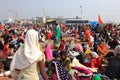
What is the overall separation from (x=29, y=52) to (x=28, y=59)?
0.10m

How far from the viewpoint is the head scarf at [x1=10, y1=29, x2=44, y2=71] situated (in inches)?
167

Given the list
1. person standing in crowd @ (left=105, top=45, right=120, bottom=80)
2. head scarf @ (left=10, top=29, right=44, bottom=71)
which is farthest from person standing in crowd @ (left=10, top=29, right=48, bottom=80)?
person standing in crowd @ (left=105, top=45, right=120, bottom=80)

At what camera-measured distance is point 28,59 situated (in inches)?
168

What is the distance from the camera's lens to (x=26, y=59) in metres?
4.28

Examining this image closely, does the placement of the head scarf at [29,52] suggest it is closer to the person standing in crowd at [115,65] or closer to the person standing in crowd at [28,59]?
the person standing in crowd at [28,59]

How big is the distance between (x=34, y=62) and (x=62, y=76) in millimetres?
3481

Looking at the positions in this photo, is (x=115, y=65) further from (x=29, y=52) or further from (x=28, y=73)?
(x=29, y=52)

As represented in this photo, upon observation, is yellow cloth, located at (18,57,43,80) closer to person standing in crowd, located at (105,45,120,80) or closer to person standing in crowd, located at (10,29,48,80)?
person standing in crowd, located at (10,29,48,80)

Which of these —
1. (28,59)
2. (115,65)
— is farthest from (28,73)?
(115,65)

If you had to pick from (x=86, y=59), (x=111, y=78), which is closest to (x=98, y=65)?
(x=86, y=59)

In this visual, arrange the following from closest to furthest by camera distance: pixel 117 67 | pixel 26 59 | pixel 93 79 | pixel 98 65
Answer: pixel 26 59 < pixel 117 67 < pixel 93 79 < pixel 98 65

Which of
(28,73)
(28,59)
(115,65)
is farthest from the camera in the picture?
(115,65)

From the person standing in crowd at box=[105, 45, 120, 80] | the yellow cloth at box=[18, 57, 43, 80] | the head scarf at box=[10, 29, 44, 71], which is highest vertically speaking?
the head scarf at box=[10, 29, 44, 71]

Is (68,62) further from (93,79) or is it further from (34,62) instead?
(34,62)
